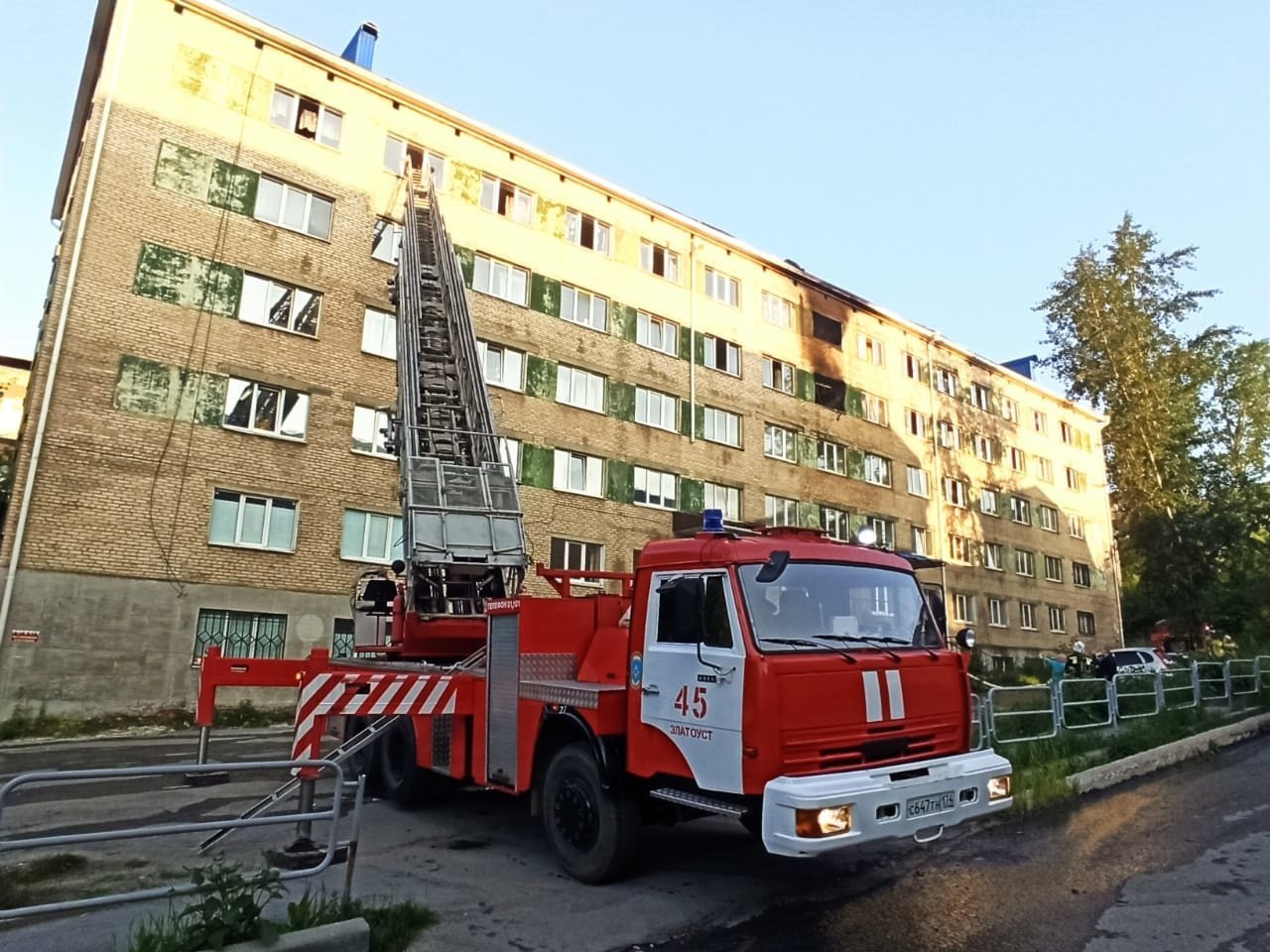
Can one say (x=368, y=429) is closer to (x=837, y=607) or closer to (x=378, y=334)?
(x=378, y=334)

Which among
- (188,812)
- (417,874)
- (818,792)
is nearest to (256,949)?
(417,874)

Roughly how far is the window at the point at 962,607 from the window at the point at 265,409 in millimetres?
27831

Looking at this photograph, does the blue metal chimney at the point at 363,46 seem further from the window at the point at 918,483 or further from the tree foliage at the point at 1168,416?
the tree foliage at the point at 1168,416

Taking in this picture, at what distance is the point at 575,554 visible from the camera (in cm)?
2302

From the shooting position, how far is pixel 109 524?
52.3 feet

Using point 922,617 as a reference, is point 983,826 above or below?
below

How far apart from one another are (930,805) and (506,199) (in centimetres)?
2233

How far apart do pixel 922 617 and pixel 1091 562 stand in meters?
45.0

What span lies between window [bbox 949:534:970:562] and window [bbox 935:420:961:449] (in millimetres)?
4246

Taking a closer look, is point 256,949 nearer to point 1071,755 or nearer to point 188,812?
point 188,812

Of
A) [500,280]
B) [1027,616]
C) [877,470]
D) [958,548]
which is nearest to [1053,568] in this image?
[1027,616]

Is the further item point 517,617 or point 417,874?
point 517,617

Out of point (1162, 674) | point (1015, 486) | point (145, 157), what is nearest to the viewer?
point (1162, 674)

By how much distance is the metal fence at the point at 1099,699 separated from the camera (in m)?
10.3
